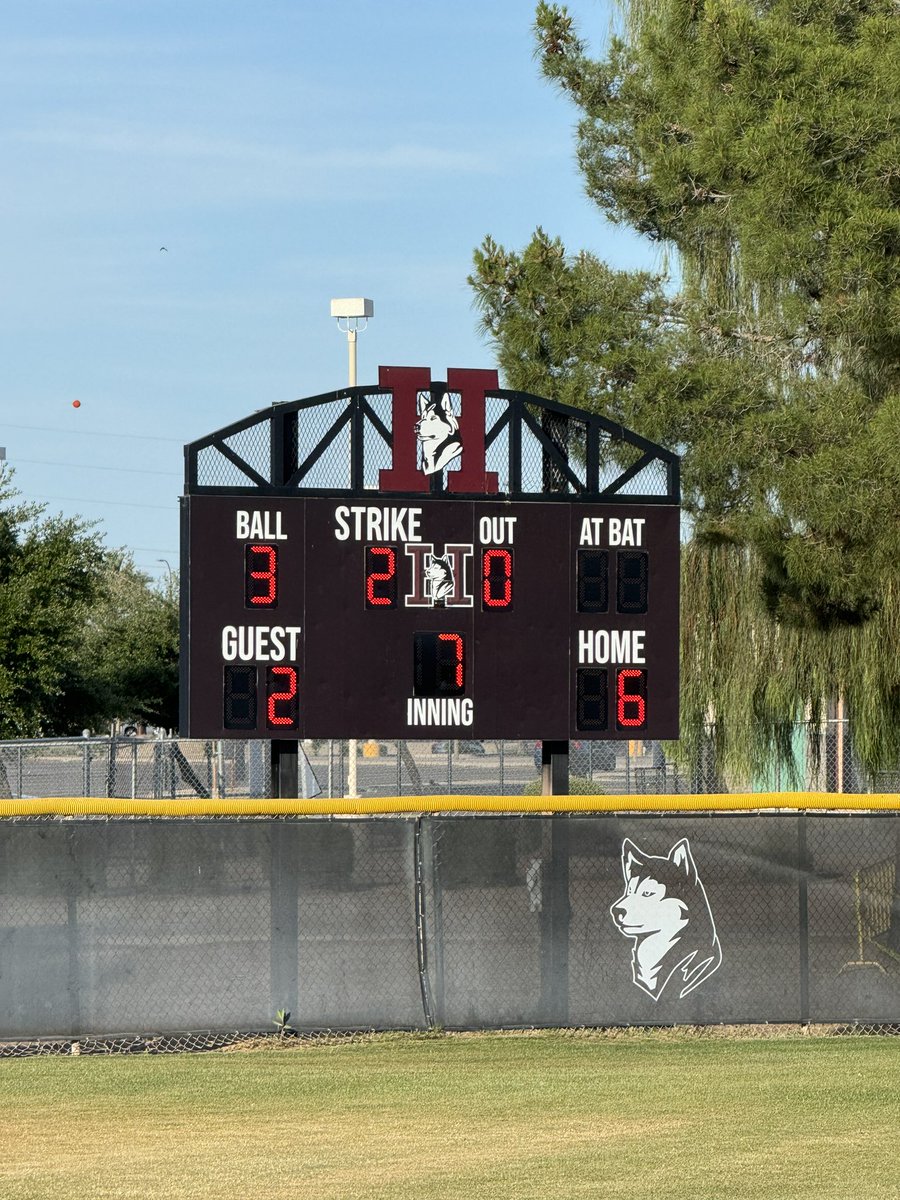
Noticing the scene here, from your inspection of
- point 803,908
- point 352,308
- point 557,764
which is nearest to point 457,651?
point 557,764

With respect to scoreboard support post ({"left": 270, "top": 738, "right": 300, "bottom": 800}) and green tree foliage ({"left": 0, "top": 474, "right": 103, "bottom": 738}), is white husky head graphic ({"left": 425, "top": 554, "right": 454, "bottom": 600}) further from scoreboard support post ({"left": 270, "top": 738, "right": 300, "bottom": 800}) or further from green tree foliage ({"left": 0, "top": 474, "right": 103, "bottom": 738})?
green tree foliage ({"left": 0, "top": 474, "right": 103, "bottom": 738})

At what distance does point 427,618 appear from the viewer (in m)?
12.5

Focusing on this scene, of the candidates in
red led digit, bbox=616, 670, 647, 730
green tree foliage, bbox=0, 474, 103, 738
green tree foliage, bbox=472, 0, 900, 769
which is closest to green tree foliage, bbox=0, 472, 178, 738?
green tree foliage, bbox=0, 474, 103, 738

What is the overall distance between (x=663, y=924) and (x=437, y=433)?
4.25 meters

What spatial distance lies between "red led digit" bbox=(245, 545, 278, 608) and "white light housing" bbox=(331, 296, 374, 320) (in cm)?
1901

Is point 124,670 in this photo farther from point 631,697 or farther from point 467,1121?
point 467,1121

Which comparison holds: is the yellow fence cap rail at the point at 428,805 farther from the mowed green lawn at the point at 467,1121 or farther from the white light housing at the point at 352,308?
the white light housing at the point at 352,308

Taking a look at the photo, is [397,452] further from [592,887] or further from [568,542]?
[592,887]

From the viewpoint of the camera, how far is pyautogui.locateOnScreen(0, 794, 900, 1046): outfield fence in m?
10.6

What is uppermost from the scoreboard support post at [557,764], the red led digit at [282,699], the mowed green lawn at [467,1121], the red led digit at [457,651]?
the red led digit at [457,651]

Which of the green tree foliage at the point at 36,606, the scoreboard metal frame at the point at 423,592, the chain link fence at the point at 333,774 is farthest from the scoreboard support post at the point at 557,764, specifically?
the green tree foliage at the point at 36,606

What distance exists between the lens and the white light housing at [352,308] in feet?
100

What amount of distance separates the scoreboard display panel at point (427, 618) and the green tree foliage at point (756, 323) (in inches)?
122

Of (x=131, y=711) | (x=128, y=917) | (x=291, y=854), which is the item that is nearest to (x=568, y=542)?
(x=291, y=854)
